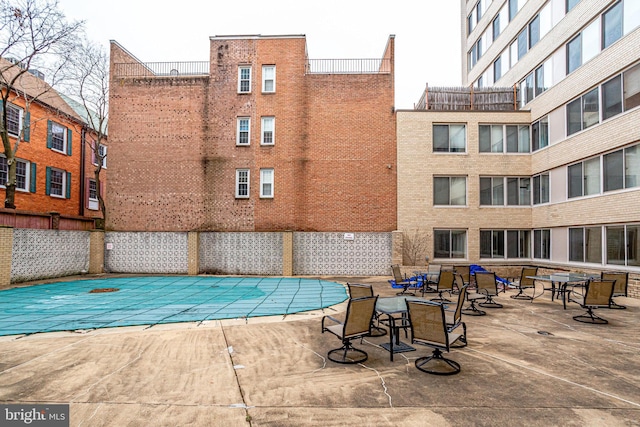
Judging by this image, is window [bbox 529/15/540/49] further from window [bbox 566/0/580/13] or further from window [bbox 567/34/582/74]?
window [bbox 567/34/582/74]

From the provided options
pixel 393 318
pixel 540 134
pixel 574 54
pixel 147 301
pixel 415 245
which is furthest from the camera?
pixel 415 245

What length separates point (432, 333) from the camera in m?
5.60

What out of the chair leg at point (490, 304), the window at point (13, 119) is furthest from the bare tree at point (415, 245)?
the window at point (13, 119)

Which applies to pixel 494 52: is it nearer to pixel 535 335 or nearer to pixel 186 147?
pixel 186 147

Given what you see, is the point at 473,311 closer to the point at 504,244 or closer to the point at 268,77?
the point at 504,244

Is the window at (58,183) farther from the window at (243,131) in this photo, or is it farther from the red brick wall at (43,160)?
the window at (243,131)

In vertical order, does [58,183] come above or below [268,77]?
below

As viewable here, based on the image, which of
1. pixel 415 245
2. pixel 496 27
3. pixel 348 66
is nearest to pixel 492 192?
pixel 415 245

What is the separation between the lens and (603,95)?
14992mm

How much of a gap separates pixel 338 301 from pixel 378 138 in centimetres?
1197

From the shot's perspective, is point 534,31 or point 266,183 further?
point 266,183

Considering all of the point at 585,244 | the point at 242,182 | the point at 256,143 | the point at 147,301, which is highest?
the point at 256,143

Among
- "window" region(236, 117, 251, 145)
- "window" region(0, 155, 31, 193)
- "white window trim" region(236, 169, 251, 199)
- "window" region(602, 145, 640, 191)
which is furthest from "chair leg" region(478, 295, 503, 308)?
"window" region(0, 155, 31, 193)

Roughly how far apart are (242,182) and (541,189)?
16740 millimetres
